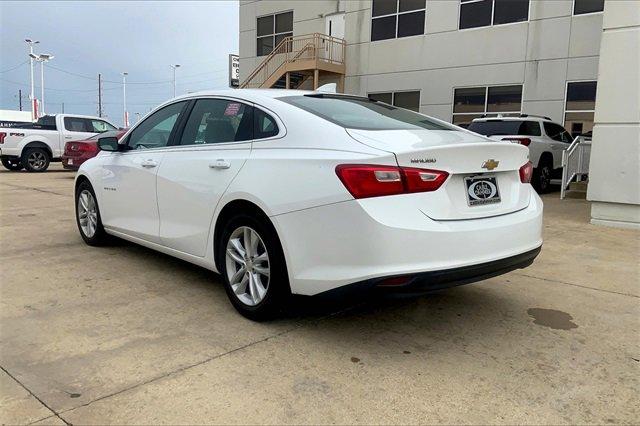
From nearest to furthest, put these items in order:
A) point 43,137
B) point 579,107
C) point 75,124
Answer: point 579,107 < point 43,137 < point 75,124

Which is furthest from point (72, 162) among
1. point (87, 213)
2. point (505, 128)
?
point (505, 128)

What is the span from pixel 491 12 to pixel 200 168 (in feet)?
46.6

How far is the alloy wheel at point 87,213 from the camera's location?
226 inches

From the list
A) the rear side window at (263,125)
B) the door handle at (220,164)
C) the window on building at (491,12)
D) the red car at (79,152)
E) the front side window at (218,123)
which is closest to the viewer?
the rear side window at (263,125)

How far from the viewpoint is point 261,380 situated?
285 cm

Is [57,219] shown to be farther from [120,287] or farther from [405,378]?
[405,378]

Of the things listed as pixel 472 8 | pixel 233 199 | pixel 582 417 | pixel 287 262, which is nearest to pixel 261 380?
pixel 287 262

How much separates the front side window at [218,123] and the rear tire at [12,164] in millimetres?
14658

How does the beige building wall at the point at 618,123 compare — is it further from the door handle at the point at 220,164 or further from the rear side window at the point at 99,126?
the rear side window at the point at 99,126

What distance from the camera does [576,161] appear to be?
11664 mm

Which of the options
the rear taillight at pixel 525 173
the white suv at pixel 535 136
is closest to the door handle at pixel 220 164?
the rear taillight at pixel 525 173

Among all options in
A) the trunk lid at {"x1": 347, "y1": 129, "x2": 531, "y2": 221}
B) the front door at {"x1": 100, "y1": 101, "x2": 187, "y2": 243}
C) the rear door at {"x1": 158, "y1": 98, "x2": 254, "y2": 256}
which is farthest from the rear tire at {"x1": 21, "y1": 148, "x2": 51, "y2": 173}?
the trunk lid at {"x1": 347, "y1": 129, "x2": 531, "y2": 221}

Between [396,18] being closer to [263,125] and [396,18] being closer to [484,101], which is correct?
[484,101]

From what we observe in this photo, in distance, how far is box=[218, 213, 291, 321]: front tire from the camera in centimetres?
339
